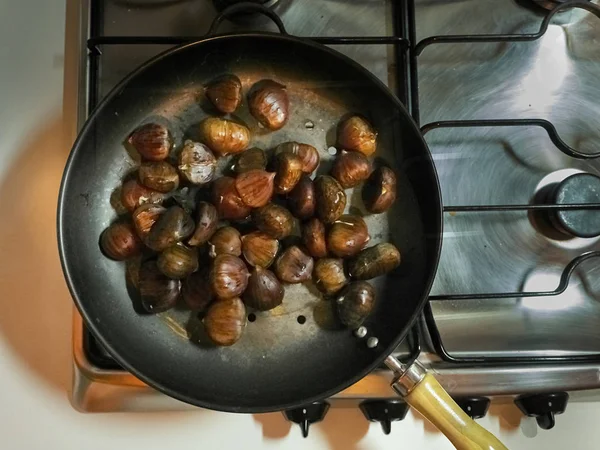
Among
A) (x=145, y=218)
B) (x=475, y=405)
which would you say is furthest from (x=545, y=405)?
(x=145, y=218)

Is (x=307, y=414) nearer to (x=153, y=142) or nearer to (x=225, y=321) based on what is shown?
(x=225, y=321)

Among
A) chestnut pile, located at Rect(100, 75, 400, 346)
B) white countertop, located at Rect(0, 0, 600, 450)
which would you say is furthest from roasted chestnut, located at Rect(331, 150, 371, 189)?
white countertop, located at Rect(0, 0, 600, 450)

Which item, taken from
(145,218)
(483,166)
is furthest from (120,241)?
(483,166)

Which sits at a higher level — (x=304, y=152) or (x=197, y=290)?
(x=304, y=152)

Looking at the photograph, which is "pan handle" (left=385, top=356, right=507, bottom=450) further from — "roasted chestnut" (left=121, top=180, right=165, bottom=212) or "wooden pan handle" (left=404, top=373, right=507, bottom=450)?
"roasted chestnut" (left=121, top=180, right=165, bottom=212)

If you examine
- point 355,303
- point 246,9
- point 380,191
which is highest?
point 246,9
